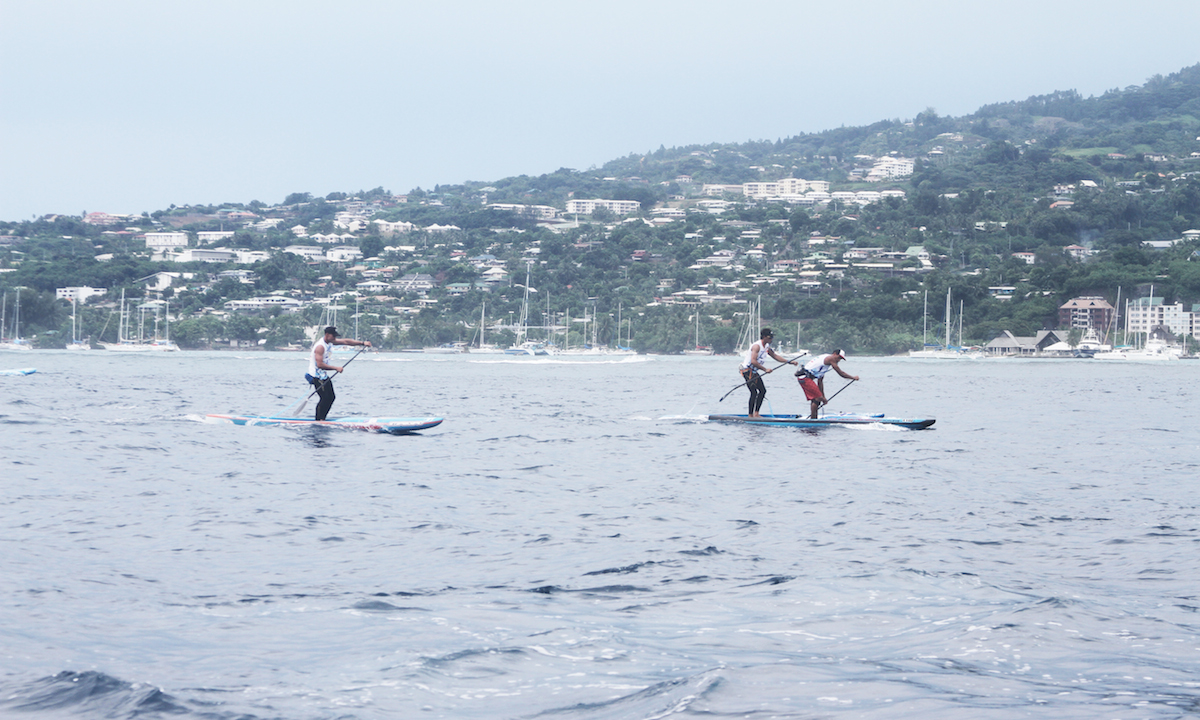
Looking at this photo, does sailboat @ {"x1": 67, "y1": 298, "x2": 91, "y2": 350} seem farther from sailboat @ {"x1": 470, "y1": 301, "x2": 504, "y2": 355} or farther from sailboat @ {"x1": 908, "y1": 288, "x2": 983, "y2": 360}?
sailboat @ {"x1": 908, "y1": 288, "x2": 983, "y2": 360}

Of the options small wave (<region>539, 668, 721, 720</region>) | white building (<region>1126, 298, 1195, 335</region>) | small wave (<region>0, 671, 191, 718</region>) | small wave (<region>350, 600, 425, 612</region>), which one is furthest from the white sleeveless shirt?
white building (<region>1126, 298, 1195, 335</region>)

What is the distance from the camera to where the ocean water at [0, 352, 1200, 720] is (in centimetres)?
663

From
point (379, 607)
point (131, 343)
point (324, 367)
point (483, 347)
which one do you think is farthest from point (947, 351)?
point (379, 607)

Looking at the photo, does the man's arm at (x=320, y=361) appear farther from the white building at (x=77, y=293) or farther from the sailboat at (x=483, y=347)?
the white building at (x=77, y=293)

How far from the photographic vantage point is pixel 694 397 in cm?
4538

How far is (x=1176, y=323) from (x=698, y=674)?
439 feet

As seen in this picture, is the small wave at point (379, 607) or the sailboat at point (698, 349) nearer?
the small wave at point (379, 607)

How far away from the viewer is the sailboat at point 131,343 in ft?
431

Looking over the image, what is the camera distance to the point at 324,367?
23000 mm

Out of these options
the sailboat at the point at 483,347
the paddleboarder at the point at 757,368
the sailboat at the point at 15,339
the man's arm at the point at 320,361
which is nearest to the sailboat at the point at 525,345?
the sailboat at the point at 483,347

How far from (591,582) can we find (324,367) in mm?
14535

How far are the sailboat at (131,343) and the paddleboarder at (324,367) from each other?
114309mm

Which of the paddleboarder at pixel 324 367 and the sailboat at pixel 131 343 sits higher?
the paddleboarder at pixel 324 367

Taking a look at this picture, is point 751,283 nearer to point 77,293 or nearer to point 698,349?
point 698,349
